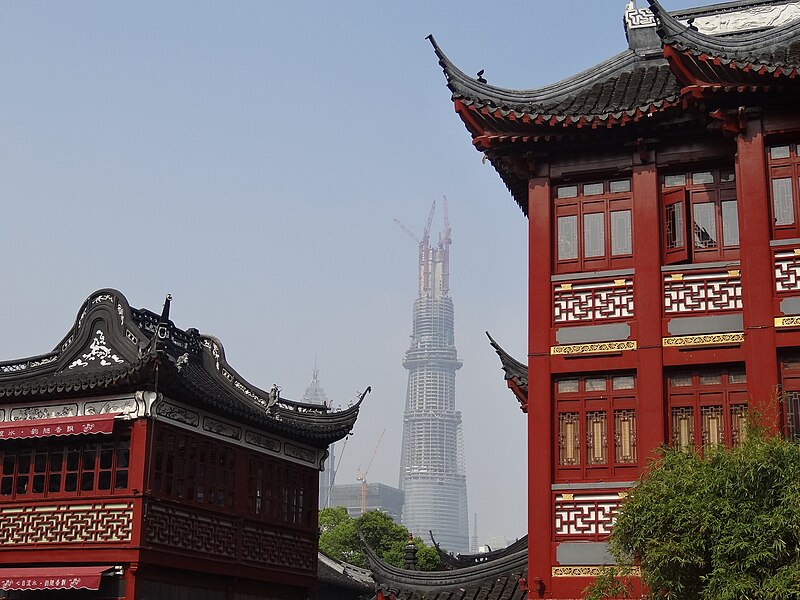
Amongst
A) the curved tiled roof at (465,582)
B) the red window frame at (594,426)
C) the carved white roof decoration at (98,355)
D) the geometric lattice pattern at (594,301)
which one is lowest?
the curved tiled roof at (465,582)

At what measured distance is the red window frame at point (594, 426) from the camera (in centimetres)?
1703

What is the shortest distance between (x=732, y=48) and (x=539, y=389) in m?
5.94

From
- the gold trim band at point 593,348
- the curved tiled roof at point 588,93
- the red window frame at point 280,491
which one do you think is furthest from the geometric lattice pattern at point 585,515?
Result: the red window frame at point 280,491

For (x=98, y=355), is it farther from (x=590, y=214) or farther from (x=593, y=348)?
(x=593, y=348)

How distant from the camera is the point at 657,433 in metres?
16.7

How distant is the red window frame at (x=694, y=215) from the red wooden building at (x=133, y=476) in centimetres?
1122

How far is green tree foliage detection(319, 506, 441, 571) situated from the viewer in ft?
185

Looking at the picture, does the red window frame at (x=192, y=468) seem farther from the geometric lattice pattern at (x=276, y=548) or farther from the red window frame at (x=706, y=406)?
the red window frame at (x=706, y=406)

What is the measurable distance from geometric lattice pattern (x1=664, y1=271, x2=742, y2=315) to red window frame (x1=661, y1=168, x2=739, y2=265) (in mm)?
506

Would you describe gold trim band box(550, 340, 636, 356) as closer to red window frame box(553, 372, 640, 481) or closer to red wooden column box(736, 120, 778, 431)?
red window frame box(553, 372, 640, 481)

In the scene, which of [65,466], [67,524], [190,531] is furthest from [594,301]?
[65,466]

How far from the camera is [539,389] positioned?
1756 centimetres

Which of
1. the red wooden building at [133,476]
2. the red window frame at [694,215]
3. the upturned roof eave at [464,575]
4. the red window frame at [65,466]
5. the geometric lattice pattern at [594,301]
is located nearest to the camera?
the geometric lattice pattern at [594,301]

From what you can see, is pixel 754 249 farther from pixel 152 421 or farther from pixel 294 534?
pixel 294 534
